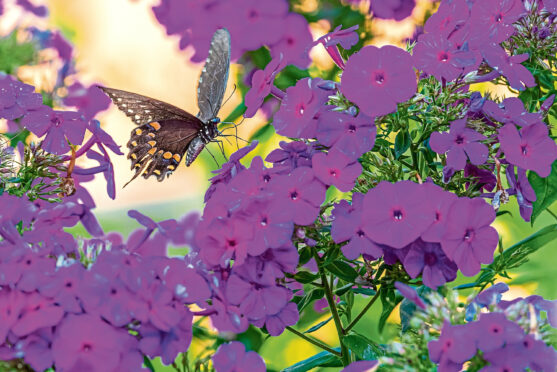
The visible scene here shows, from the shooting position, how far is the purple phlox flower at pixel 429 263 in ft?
2.68

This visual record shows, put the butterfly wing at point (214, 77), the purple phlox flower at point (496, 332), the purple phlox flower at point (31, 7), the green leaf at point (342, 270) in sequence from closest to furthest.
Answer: the purple phlox flower at point (496, 332), the green leaf at point (342, 270), the butterfly wing at point (214, 77), the purple phlox flower at point (31, 7)

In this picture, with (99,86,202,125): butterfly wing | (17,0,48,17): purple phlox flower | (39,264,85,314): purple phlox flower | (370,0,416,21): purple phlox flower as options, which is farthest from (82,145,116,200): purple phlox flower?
(17,0,48,17): purple phlox flower

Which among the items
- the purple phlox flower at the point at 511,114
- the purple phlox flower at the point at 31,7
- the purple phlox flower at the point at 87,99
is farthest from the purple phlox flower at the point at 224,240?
the purple phlox flower at the point at 31,7

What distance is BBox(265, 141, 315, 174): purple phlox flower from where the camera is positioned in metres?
0.90

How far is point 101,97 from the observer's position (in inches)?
76.7

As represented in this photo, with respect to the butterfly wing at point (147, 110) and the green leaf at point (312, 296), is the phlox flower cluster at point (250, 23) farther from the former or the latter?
the green leaf at point (312, 296)

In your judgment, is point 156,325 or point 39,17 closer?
point 156,325

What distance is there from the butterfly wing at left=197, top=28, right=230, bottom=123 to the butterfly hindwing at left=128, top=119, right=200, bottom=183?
0.05m

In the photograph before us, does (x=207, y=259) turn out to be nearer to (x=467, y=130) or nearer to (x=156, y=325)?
(x=156, y=325)

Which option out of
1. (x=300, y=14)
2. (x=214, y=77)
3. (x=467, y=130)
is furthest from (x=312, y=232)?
(x=300, y=14)

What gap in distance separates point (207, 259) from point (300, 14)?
0.74 meters

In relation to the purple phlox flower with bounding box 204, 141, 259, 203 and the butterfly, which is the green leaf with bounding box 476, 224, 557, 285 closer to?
the purple phlox flower with bounding box 204, 141, 259, 203

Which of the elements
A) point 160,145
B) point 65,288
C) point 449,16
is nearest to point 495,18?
point 449,16

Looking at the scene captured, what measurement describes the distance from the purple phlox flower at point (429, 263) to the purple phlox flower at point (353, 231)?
0.12ft
